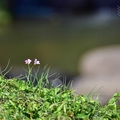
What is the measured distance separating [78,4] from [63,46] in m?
4.38

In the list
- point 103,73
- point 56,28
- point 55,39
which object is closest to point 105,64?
point 103,73

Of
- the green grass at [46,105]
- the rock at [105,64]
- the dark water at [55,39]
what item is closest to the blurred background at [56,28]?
the dark water at [55,39]

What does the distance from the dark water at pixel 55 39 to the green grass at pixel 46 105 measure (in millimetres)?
7951

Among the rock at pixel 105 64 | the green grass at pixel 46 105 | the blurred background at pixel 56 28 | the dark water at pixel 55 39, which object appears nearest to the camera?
→ the green grass at pixel 46 105

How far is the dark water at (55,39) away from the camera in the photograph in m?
13.3

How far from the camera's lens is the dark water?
13.3 metres

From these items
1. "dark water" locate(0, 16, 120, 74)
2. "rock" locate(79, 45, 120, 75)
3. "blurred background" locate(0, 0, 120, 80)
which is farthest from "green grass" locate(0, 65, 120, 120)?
"blurred background" locate(0, 0, 120, 80)

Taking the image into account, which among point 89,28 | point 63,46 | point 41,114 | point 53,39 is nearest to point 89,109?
point 41,114

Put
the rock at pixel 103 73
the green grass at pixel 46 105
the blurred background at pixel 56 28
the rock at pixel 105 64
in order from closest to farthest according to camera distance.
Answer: the green grass at pixel 46 105, the rock at pixel 103 73, the rock at pixel 105 64, the blurred background at pixel 56 28

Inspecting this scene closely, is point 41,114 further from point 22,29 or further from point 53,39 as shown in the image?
point 22,29

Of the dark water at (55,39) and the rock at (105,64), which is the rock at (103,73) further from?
the dark water at (55,39)

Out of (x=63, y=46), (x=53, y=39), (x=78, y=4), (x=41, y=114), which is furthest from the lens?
(x=78, y=4)

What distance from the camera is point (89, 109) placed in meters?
3.03

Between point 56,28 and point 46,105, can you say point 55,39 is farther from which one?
point 46,105
